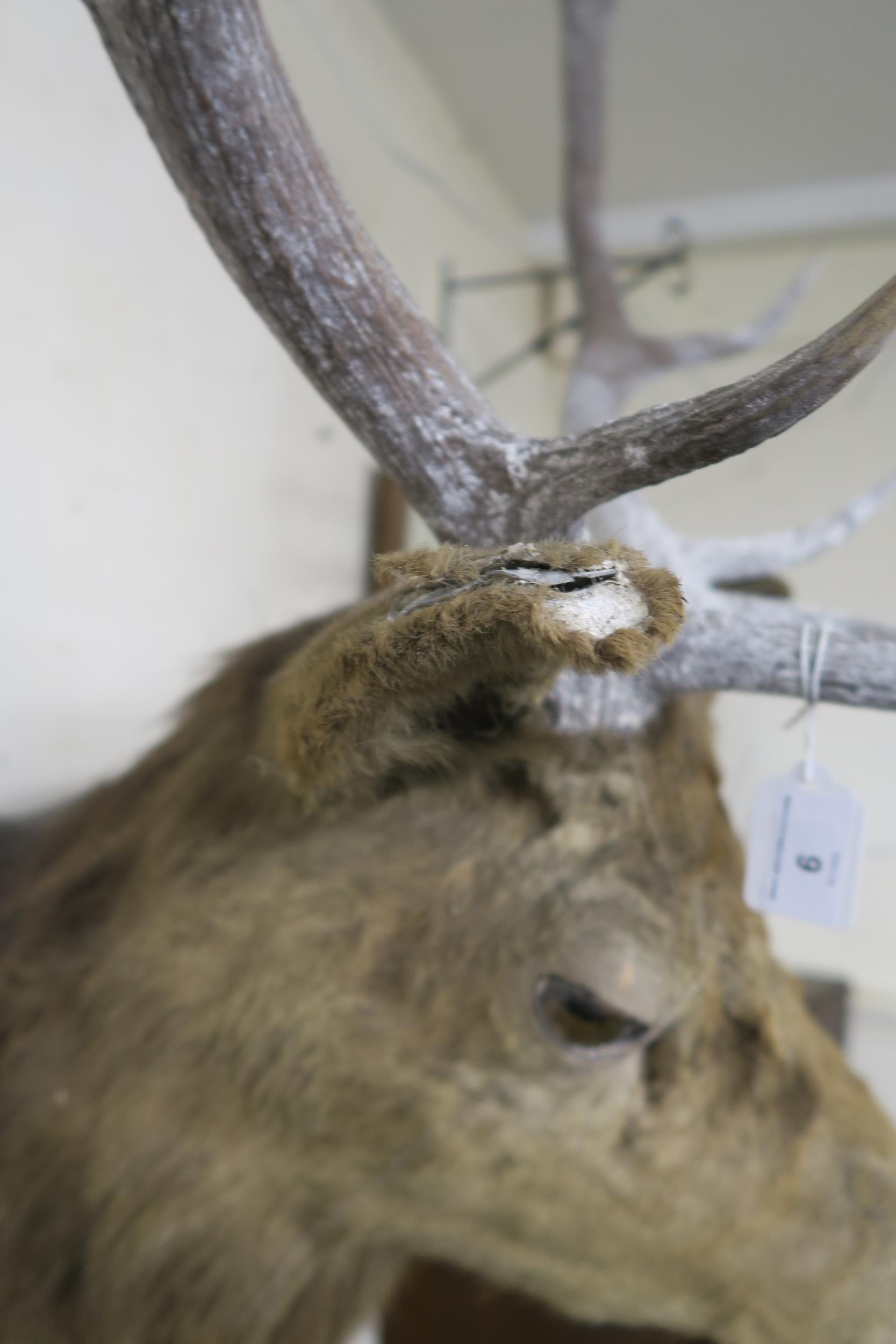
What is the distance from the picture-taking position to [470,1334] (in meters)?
1.28

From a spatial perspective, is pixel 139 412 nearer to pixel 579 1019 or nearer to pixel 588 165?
pixel 588 165

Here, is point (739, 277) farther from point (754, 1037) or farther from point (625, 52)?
point (754, 1037)

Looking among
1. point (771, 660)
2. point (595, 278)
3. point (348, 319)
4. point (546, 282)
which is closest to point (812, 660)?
point (771, 660)

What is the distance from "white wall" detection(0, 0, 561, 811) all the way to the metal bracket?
50mm

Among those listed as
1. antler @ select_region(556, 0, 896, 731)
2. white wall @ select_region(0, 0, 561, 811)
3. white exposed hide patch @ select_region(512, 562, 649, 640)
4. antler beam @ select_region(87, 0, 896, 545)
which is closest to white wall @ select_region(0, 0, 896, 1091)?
white wall @ select_region(0, 0, 561, 811)

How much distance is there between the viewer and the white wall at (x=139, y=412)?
1.08 metres

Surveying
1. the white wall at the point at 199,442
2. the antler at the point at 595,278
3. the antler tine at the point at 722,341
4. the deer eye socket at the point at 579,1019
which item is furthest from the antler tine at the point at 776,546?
the deer eye socket at the point at 579,1019

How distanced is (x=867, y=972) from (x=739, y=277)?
5.02ft

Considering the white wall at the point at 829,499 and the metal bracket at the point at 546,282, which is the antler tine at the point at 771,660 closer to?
the white wall at the point at 829,499

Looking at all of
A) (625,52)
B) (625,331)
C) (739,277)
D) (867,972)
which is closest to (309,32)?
(625,52)

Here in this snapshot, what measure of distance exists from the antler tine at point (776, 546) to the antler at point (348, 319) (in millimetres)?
466

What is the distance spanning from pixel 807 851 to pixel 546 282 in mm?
1617

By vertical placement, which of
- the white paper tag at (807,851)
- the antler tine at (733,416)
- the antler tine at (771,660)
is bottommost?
the white paper tag at (807,851)

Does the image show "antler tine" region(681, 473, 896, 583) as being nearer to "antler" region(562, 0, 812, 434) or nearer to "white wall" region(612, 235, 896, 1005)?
"white wall" region(612, 235, 896, 1005)
